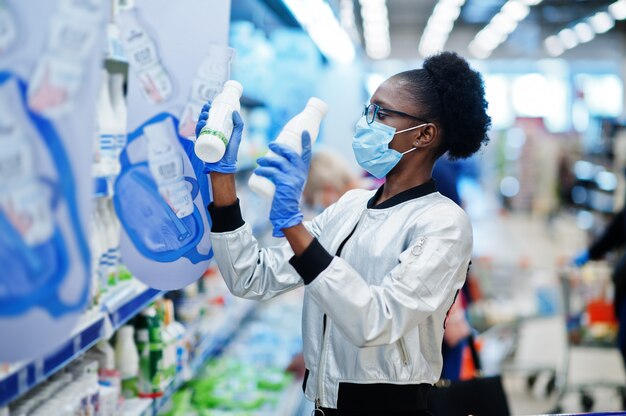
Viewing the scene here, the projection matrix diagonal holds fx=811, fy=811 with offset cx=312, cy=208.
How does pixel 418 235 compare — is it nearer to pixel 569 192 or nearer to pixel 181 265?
pixel 181 265

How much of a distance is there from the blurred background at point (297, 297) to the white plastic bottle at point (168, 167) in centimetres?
24

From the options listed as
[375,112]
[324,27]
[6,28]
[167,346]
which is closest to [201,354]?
[167,346]

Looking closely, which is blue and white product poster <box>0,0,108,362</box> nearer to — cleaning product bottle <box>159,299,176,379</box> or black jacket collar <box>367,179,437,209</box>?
black jacket collar <box>367,179,437,209</box>

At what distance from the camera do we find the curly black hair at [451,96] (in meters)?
2.15

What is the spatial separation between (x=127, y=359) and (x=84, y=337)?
676 millimetres

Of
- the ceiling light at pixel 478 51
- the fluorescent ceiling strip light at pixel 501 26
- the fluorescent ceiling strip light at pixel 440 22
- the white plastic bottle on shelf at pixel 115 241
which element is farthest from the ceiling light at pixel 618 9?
the white plastic bottle on shelf at pixel 115 241

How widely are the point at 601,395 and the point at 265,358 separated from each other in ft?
9.86

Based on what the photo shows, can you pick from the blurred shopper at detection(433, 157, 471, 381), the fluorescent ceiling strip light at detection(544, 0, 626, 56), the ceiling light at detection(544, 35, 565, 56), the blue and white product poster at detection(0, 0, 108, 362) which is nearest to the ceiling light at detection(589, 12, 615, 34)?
the fluorescent ceiling strip light at detection(544, 0, 626, 56)

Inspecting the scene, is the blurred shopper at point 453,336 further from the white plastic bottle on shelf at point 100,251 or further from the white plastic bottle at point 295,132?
the white plastic bottle at point 295,132

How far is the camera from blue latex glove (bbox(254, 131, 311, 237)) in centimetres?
180

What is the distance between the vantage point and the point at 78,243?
1501 millimetres

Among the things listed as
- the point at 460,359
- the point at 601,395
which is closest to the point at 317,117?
the point at 460,359

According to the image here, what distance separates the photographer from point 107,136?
257 cm

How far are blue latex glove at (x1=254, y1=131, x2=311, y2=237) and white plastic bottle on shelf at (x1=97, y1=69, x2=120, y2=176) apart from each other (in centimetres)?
82
